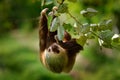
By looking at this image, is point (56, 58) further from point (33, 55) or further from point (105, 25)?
point (33, 55)

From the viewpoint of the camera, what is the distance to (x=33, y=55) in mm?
5020

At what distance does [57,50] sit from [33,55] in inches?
134

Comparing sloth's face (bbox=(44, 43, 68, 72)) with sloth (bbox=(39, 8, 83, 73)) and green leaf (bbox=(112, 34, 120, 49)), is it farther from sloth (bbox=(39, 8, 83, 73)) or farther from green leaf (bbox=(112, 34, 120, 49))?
green leaf (bbox=(112, 34, 120, 49))

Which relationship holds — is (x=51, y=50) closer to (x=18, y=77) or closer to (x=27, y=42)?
(x=18, y=77)

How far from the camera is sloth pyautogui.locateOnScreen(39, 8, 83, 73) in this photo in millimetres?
1611

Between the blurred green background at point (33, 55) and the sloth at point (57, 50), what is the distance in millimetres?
1259

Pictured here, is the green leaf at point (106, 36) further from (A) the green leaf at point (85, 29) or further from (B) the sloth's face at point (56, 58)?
(B) the sloth's face at point (56, 58)

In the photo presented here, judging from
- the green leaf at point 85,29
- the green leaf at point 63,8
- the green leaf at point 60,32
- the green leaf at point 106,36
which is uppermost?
the green leaf at point 63,8

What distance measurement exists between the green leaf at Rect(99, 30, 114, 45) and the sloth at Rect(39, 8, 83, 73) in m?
0.19

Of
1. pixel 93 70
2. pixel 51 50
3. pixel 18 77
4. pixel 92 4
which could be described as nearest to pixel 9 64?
pixel 18 77

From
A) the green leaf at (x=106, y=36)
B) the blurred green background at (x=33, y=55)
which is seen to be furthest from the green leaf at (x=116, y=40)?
the blurred green background at (x=33, y=55)

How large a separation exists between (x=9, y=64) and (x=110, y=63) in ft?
3.66

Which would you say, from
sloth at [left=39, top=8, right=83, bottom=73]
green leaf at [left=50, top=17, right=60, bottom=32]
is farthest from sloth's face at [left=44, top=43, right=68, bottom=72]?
green leaf at [left=50, top=17, right=60, bottom=32]

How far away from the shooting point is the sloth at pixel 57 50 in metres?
1.61
